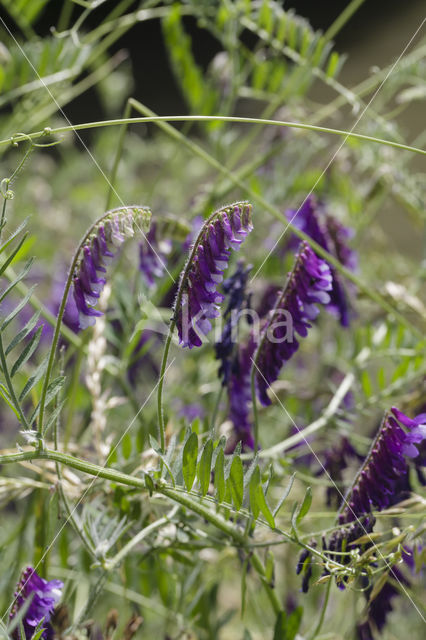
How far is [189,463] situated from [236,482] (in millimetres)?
31

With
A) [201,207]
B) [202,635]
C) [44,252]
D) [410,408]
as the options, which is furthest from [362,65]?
[202,635]

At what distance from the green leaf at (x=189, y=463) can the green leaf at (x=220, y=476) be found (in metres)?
0.01

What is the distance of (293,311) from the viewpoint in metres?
0.47

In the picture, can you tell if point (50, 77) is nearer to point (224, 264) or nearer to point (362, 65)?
point (224, 264)

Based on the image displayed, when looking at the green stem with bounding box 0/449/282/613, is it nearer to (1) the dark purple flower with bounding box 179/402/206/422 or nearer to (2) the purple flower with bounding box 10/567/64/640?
(2) the purple flower with bounding box 10/567/64/640

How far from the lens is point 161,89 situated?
2.51 meters

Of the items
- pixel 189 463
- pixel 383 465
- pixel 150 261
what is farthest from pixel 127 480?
pixel 150 261

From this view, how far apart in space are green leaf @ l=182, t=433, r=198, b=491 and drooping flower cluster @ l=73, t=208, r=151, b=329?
105mm

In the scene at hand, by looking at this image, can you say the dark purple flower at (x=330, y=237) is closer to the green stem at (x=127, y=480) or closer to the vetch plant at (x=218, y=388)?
the vetch plant at (x=218, y=388)

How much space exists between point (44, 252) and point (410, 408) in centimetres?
100

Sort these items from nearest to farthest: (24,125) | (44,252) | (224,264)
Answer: (224,264) → (24,125) → (44,252)

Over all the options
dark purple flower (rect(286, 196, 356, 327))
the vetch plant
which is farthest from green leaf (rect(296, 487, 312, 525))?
dark purple flower (rect(286, 196, 356, 327))

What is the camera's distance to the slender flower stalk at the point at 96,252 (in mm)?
375

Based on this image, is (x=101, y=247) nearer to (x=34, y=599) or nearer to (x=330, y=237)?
(x=34, y=599)
